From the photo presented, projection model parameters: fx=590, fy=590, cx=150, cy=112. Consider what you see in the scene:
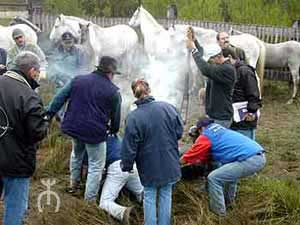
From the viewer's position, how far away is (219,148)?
5762 mm

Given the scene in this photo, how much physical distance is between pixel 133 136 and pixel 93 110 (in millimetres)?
960

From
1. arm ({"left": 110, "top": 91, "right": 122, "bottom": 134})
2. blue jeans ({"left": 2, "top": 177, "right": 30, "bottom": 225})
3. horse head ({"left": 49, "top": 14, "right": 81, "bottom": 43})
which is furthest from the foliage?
blue jeans ({"left": 2, "top": 177, "right": 30, "bottom": 225})

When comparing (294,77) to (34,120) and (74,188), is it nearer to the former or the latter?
(74,188)

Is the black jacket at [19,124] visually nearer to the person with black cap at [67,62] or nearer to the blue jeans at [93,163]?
the blue jeans at [93,163]

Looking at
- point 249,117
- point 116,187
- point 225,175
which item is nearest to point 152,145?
point 225,175

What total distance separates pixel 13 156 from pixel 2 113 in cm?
37

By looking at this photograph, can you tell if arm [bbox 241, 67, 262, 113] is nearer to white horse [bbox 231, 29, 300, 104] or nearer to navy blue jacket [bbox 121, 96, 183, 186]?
navy blue jacket [bbox 121, 96, 183, 186]

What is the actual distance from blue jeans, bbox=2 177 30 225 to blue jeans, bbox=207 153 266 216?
1856 millimetres

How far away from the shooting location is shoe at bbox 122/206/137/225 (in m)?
5.95

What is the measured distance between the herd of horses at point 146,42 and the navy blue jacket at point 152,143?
16.3 ft

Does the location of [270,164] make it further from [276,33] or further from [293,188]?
[276,33]

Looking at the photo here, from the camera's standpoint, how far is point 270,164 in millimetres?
8391

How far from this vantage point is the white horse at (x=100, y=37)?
1194cm

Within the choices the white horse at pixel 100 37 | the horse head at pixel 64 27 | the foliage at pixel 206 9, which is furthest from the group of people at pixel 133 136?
the foliage at pixel 206 9
